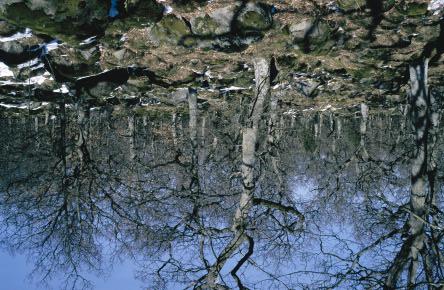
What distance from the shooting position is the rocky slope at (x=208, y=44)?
21.5 ft

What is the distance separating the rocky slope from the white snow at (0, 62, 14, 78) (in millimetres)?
30

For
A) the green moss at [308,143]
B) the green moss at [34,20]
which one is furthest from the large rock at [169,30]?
the green moss at [308,143]

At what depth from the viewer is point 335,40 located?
8.30 metres

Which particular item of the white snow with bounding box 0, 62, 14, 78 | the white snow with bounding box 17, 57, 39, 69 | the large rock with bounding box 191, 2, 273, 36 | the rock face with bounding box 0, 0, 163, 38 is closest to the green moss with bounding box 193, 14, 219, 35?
the large rock with bounding box 191, 2, 273, 36

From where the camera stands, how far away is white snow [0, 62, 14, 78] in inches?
413

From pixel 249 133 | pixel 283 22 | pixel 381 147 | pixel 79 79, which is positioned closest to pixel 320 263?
pixel 249 133

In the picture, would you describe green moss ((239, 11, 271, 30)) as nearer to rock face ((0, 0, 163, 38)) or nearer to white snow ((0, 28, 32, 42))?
rock face ((0, 0, 163, 38))

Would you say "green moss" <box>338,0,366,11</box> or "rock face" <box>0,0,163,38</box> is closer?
"rock face" <box>0,0,163,38</box>

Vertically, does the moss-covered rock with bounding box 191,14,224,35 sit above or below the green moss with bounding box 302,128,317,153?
above

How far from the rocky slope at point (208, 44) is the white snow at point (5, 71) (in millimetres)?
30

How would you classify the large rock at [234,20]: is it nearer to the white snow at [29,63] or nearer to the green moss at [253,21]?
the green moss at [253,21]

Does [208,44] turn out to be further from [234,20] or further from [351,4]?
[351,4]

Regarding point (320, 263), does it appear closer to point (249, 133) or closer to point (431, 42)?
point (249, 133)

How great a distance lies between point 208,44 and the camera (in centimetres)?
830
